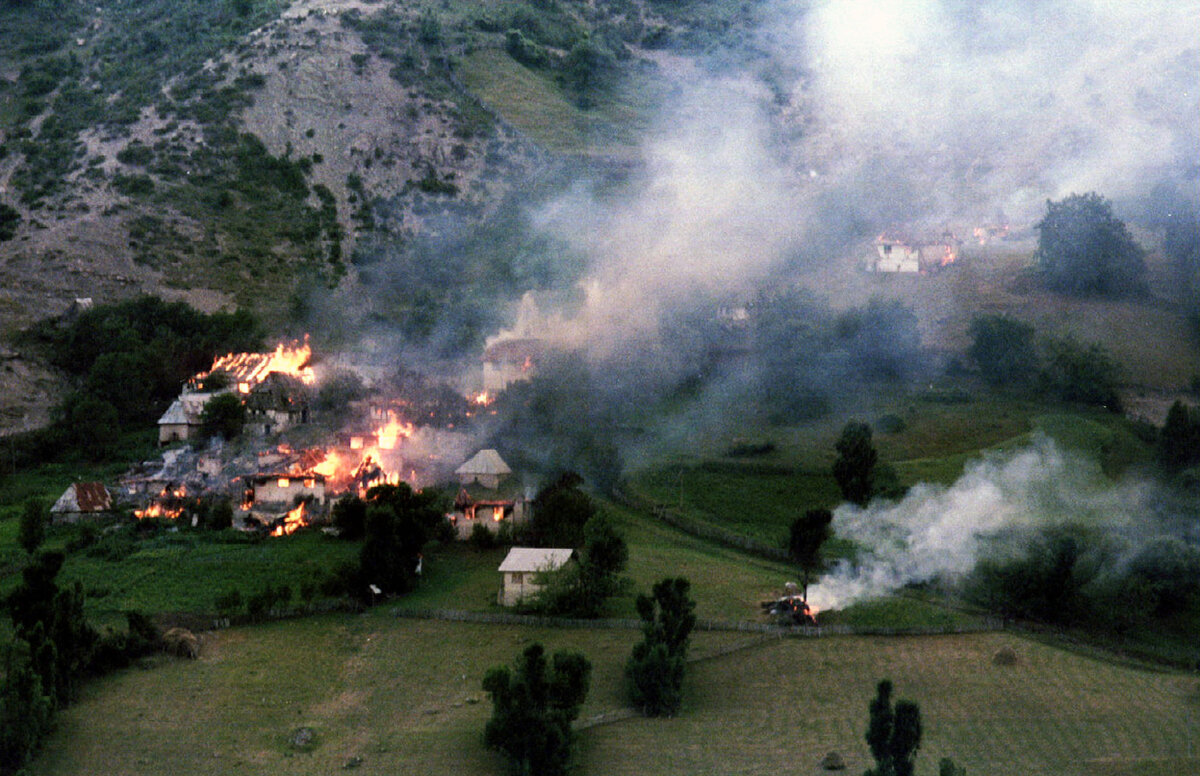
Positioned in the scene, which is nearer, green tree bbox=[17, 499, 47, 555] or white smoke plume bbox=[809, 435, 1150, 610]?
white smoke plume bbox=[809, 435, 1150, 610]

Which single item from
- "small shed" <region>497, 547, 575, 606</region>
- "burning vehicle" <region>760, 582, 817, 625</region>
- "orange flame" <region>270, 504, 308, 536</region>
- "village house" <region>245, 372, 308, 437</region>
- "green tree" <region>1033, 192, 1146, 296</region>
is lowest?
"burning vehicle" <region>760, 582, 817, 625</region>

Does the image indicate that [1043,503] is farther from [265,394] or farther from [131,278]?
[131,278]

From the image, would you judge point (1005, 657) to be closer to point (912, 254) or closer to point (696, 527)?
point (696, 527)

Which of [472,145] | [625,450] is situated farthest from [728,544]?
[472,145]

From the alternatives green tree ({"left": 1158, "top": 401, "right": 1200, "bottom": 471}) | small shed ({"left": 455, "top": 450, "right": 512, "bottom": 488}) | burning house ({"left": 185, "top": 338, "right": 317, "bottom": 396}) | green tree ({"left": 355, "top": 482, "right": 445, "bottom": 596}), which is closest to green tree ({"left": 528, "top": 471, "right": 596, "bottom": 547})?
green tree ({"left": 355, "top": 482, "right": 445, "bottom": 596})

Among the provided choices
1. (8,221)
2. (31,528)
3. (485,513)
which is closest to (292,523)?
(485,513)

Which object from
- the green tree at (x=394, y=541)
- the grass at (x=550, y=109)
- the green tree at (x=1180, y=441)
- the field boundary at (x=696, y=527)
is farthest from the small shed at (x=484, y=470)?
the grass at (x=550, y=109)

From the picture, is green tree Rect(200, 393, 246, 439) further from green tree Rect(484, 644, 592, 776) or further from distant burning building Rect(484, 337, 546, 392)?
green tree Rect(484, 644, 592, 776)
